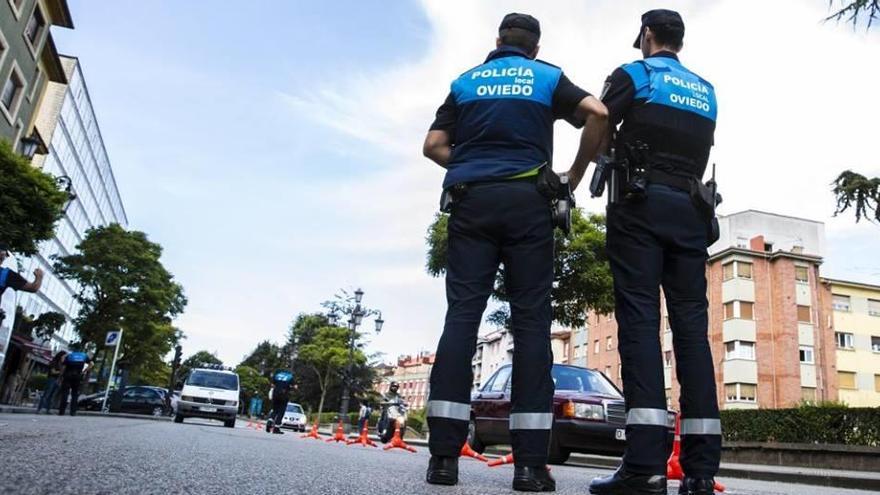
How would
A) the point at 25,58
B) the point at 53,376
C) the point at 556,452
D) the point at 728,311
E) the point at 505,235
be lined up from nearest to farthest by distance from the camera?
the point at 505,235
the point at 556,452
the point at 53,376
the point at 25,58
the point at 728,311

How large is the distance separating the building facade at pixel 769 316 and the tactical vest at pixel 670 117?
130ft

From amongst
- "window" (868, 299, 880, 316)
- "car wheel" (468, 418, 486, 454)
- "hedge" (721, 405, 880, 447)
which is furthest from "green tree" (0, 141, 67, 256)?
"window" (868, 299, 880, 316)

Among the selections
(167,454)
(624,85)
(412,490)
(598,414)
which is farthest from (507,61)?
(598,414)

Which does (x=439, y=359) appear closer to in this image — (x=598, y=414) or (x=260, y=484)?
(x=260, y=484)

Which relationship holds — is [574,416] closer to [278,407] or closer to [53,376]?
[278,407]

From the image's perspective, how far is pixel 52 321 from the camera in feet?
79.7

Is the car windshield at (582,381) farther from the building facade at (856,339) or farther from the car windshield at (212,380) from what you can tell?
the building facade at (856,339)

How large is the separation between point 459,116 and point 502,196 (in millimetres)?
625

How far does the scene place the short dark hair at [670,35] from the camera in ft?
11.5

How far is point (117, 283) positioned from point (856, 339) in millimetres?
46310

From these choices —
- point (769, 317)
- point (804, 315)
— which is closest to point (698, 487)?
point (769, 317)

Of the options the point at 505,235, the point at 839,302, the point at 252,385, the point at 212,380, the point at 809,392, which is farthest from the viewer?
the point at 252,385

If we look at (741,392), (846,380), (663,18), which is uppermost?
(846,380)

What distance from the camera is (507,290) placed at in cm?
297
